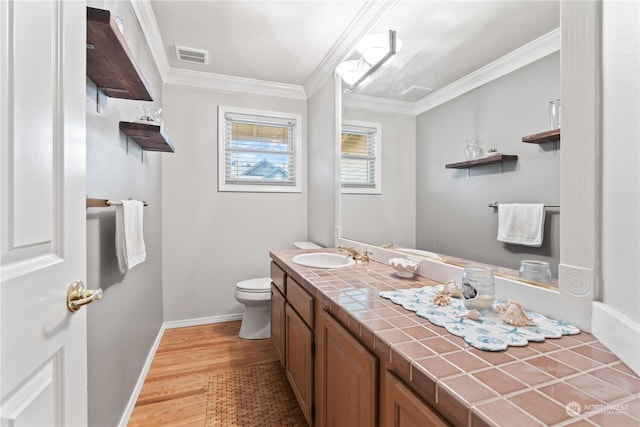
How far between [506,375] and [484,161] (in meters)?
0.84

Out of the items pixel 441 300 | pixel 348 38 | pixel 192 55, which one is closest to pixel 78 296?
pixel 441 300

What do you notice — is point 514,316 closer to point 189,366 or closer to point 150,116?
point 150,116

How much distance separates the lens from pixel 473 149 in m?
1.22

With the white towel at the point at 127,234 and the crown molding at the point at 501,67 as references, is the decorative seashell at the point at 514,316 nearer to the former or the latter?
the crown molding at the point at 501,67

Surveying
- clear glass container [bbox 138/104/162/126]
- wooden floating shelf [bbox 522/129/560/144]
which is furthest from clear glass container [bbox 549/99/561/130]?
clear glass container [bbox 138/104/162/126]

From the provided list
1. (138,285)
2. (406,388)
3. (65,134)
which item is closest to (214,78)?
(138,285)

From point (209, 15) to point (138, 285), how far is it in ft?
6.24

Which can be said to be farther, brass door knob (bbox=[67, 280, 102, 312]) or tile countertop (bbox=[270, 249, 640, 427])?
brass door knob (bbox=[67, 280, 102, 312])

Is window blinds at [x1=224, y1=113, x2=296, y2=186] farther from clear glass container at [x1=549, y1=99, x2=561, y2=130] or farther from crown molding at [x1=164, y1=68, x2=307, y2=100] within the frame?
clear glass container at [x1=549, y1=99, x2=561, y2=130]

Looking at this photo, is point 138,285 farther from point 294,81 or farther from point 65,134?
point 294,81

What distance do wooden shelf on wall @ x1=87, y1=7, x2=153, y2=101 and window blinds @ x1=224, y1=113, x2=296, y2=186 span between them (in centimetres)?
160

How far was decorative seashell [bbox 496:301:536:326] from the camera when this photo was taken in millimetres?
849

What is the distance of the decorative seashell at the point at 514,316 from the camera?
0.85 meters

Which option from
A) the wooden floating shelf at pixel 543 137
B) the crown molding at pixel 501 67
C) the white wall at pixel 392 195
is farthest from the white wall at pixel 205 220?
the wooden floating shelf at pixel 543 137
